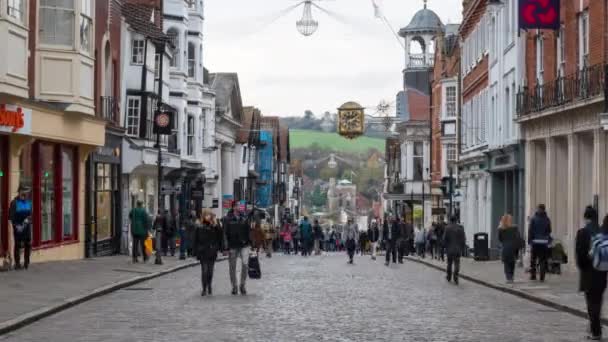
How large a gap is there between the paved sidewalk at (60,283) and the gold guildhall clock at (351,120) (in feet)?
59.5

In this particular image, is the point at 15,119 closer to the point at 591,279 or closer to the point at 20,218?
the point at 20,218

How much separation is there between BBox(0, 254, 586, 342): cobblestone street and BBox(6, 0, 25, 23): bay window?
6.75 m

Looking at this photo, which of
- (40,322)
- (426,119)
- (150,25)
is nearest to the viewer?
(40,322)

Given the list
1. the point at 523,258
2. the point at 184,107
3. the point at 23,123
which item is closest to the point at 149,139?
the point at 184,107

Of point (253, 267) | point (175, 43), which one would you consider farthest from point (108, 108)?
point (175, 43)

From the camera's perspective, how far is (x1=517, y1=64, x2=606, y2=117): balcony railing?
104 feet

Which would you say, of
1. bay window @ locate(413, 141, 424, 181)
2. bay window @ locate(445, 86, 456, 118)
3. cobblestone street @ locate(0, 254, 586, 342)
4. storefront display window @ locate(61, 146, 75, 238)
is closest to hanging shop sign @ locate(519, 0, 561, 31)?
cobblestone street @ locate(0, 254, 586, 342)

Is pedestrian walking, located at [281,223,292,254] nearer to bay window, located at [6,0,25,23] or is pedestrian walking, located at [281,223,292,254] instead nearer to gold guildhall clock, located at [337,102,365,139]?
gold guildhall clock, located at [337,102,365,139]

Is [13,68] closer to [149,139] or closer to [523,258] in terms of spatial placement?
[523,258]

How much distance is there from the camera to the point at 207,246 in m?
26.5

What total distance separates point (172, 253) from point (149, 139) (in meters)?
5.43

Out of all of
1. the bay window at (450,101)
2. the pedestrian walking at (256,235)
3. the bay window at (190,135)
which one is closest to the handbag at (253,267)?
the pedestrian walking at (256,235)

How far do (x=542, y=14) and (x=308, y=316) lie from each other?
59.1 ft

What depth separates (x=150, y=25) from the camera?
51.4m
